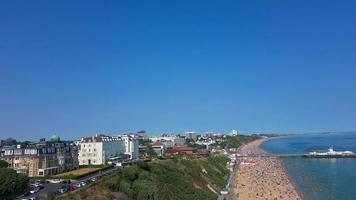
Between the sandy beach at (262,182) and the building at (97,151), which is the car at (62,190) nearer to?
the sandy beach at (262,182)

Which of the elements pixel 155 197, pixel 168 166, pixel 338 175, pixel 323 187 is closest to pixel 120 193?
pixel 155 197

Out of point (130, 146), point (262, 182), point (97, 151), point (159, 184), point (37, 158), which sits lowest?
point (262, 182)

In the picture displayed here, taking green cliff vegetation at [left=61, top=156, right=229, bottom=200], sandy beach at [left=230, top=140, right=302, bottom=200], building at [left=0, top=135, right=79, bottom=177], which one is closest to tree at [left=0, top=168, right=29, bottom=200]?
green cliff vegetation at [left=61, top=156, right=229, bottom=200]

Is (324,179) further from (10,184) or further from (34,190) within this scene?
(10,184)

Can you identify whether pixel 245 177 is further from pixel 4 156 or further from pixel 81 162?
pixel 4 156

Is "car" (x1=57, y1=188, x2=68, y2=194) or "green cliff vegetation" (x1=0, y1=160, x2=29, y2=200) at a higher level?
"green cliff vegetation" (x1=0, y1=160, x2=29, y2=200)

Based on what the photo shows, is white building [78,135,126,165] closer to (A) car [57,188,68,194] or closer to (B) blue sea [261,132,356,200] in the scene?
(B) blue sea [261,132,356,200]

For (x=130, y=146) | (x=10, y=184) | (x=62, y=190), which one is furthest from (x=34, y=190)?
(x=130, y=146)
